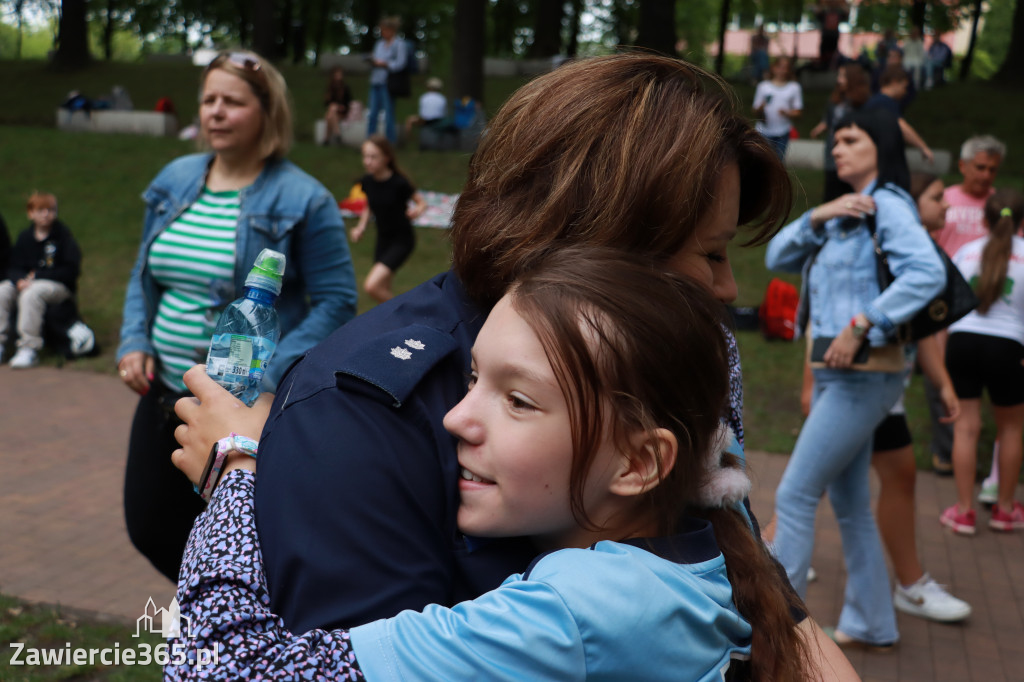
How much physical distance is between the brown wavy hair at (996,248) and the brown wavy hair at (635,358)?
553 centimetres

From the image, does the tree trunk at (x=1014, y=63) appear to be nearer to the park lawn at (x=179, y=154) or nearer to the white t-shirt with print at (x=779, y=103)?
the park lawn at (x=179, y=154)

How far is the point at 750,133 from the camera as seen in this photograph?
1.72 metres

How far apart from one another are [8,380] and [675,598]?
29.7 feet

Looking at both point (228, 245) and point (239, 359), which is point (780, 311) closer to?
point (228, 245)

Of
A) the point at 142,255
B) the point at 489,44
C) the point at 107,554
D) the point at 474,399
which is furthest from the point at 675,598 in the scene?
the point at 489,44

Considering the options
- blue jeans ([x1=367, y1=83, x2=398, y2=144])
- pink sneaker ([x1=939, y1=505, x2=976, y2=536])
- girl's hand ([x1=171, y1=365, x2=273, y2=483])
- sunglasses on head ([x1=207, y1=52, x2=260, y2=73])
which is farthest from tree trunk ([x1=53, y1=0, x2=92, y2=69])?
girl's hand ([x1=171, y1=365, x2=273, y2=483])

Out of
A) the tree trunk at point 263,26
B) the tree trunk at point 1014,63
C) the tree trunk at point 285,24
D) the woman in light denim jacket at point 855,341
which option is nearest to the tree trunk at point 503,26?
the tree trunk at point 285,24

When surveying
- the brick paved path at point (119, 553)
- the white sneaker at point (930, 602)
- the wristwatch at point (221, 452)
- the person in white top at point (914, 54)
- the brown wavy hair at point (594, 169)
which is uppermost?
the person in white top at point (914, 54)

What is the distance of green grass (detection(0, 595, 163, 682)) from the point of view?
13.4 ft

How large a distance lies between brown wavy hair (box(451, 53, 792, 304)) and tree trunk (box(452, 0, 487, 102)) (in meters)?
18.5

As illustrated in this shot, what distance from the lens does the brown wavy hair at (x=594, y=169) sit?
1525 millimetres

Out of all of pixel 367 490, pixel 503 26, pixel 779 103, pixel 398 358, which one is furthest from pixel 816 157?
pixel 503 26

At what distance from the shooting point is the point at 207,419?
1729 millimetres

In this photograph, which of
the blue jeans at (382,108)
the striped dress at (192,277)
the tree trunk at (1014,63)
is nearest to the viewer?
the striped dress at (192,277)
